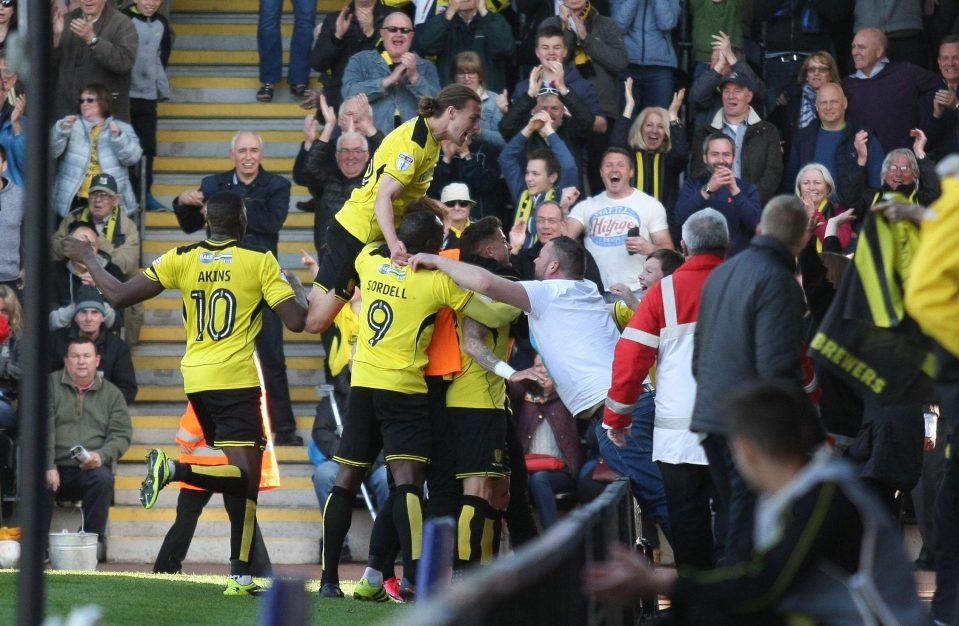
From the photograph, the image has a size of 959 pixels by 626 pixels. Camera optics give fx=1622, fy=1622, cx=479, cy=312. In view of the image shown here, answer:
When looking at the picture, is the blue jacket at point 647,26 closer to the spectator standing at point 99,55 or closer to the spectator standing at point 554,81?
the spectator standing at point 554,81

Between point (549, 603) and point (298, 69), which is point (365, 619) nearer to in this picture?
point (549, 603)

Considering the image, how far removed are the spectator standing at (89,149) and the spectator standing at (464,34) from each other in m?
2.91

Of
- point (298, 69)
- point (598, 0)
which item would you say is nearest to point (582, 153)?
point (598, 0)

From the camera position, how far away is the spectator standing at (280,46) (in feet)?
53.9

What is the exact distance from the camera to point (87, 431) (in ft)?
42.9

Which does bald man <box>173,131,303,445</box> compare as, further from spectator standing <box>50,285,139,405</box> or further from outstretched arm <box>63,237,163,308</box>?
outstretched arm <box>63,237,163,308</box>

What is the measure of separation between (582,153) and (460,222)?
100 inches

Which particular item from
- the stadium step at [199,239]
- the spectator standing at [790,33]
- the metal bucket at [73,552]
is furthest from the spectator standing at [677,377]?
the spectator standing at [790,33]

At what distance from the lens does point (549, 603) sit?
178 inches

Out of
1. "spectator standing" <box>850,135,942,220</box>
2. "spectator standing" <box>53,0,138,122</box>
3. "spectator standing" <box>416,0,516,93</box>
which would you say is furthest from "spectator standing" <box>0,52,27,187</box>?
"spectator standing" <box>850,135,942,220</box>

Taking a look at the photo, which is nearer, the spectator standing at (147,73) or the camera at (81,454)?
the camera at (81,454)

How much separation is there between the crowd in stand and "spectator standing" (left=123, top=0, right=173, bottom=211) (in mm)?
25

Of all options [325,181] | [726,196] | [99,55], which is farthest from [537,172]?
[99,55]

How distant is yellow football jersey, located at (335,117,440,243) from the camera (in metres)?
9.50
